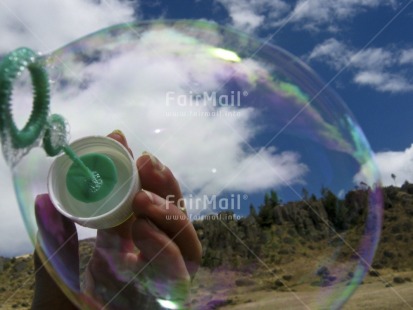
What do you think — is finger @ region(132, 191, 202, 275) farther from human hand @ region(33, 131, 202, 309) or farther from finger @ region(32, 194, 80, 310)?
finger @ region(32, 194, 80, 310)

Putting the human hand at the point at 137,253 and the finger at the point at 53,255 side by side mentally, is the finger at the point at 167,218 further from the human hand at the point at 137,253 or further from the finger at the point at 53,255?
the finger at the point at 53,255

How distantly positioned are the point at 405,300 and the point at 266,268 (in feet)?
49.0

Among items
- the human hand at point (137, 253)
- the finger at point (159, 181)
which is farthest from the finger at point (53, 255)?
the finger at point (159, 181)

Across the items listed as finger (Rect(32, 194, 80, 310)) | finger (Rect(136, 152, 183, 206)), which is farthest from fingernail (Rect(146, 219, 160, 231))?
finger (Rect(32, 194, 80, 310))

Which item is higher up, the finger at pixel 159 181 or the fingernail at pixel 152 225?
the finger at pixel 159 181

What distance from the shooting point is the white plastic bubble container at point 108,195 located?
2074 millimetres

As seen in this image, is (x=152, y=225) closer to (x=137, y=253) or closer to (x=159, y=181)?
(x=159, y=181)

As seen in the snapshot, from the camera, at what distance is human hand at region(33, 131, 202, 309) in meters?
2.00

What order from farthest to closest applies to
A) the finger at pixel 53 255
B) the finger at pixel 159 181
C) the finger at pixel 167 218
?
1. the finger at pixel 53 255
2. the finger at pixel 159 181
3. the finger at pixel 167 218

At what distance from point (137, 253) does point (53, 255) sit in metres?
0.40

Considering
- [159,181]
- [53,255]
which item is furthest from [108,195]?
[53,255]

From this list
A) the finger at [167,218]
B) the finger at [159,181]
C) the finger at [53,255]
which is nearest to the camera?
the finger at [167,218]

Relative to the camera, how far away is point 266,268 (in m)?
3.13

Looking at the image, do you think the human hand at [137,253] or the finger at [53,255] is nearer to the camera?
the human hand at [137,253]
